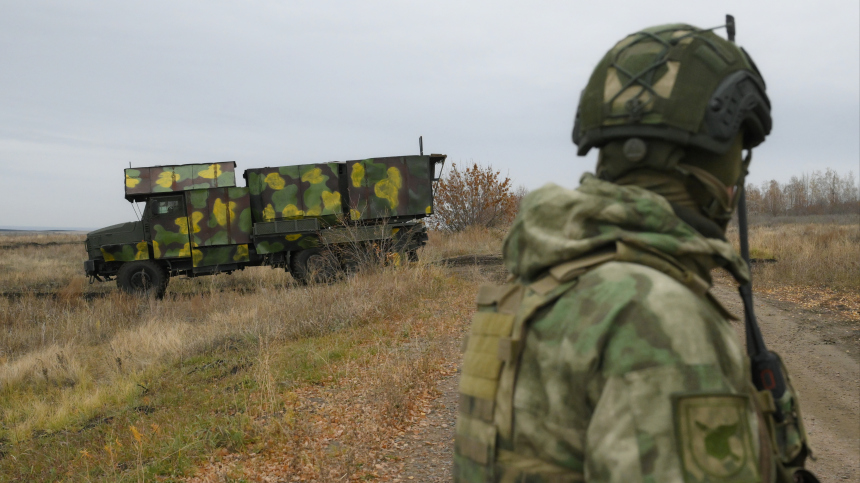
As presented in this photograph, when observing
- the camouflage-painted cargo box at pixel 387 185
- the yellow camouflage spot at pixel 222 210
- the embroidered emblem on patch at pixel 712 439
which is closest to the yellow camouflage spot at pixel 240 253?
the yellow camouflage spot at pixel 222 210

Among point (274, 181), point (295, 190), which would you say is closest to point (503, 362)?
point (295, 190)

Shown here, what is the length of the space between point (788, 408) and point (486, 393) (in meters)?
0.70

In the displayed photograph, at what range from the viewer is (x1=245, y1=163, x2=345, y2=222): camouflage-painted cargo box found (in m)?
15.3

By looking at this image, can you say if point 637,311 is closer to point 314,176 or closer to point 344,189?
point 314,176

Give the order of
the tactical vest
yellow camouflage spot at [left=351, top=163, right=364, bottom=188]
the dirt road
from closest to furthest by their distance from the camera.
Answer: the tactical vest, the dirt road, yellow camouflage spot at [left=351, top=163, right=364, bottom=188]

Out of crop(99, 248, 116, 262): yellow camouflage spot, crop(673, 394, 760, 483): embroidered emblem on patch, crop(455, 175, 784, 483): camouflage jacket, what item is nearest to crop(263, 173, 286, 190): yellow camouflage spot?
crop(99, 248, 116, 262): yellow camouflage spot

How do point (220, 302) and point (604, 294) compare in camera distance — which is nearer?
point (604, 294)

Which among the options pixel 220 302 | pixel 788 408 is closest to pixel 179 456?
pixel 788 408

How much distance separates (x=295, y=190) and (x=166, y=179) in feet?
9.70

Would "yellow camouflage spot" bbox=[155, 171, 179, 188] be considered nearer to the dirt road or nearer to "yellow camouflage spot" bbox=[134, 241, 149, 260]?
"yellow camouflage spot" bbox=[134, 241, 149, 260]

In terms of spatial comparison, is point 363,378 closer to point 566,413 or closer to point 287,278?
point 566,413

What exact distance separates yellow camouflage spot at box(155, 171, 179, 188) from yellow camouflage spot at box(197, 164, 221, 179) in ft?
1.81

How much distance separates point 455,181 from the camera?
86.0ft

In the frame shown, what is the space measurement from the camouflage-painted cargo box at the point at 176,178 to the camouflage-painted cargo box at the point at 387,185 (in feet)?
9.47
